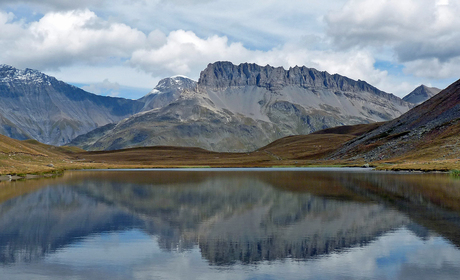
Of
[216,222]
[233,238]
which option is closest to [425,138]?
[216,222]

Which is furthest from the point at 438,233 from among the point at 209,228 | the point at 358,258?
the point at 209,228

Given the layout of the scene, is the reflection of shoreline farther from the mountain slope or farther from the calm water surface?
the mountain slope

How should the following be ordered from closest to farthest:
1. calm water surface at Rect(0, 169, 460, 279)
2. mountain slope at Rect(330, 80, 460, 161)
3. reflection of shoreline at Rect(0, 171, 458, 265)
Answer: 1. calm water surface at Rect(0, 169, 460, 279)
2. reflection of shoreline at Rect(0, 171, 458, 265)
3. mountain slope at Rect(330, 80, 460, 161)

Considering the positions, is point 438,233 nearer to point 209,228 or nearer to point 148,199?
point 209,228

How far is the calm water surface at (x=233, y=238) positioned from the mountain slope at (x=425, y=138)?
9614 cm

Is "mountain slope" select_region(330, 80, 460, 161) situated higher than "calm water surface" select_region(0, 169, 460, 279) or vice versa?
"mountain slope" select_region(330, 80, 460, 161)

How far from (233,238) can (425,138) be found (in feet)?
473

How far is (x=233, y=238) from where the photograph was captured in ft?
96.2

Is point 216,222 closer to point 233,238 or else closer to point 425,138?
point 233,238

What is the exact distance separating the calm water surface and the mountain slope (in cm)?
9614

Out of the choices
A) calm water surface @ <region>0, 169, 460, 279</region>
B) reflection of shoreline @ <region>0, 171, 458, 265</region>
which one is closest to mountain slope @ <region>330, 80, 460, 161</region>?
reflection of shoreline @ <region>0, 171, 458, 265</region>

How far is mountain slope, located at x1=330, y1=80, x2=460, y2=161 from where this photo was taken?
450 ft

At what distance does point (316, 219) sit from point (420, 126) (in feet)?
518

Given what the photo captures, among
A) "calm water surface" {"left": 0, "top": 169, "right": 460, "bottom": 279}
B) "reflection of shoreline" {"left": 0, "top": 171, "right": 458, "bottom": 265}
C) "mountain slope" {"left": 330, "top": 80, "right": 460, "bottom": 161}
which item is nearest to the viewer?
"calm water surface" {"left": 0, "top": 169, "right": 460, "bottom": 279}
